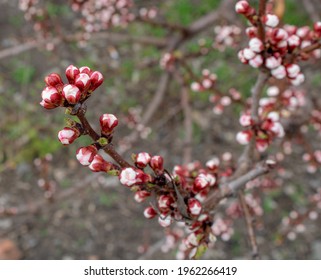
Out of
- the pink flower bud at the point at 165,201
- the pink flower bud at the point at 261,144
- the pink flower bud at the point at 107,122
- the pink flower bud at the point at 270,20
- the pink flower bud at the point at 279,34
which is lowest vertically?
the pink flower bud at the point at 261,144

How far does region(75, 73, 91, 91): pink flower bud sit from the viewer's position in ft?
4.21

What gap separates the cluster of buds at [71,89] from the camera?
1.26 m

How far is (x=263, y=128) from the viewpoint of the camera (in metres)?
2.16

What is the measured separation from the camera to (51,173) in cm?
487

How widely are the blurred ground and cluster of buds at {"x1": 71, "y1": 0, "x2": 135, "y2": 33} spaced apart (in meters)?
0.52

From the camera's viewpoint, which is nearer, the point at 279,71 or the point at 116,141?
the point at 279,71

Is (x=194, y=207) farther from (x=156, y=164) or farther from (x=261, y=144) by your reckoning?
(x=261, y=144)

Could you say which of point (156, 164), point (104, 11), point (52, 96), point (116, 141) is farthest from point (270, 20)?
point (116, 141)

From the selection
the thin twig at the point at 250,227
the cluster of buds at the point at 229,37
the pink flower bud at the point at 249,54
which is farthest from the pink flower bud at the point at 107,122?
the cluster of buds at the point at 229,37

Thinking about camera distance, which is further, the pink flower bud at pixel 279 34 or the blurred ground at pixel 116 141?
the blurred ground at pixel 116 141

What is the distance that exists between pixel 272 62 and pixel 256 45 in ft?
0.36

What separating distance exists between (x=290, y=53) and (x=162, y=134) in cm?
310

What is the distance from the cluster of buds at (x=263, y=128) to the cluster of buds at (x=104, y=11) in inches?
69.8

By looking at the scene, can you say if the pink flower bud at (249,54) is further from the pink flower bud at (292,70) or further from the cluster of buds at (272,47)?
the pink flower bud at (292,70)
